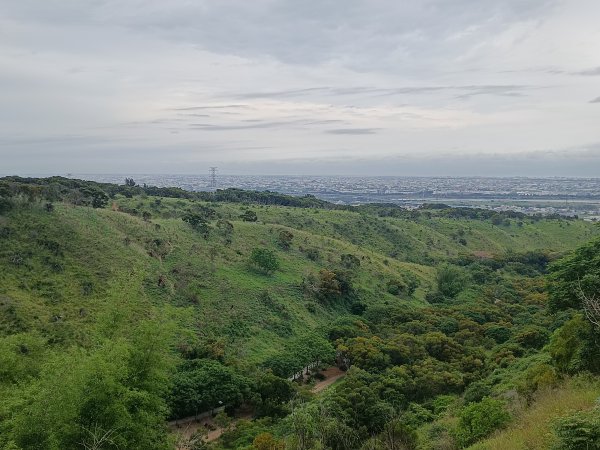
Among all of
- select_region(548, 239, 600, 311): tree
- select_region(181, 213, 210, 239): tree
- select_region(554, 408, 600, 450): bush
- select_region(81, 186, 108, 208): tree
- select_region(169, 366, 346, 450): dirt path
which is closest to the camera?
select_region(554, 408, 600, 450): bush

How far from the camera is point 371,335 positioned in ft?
133

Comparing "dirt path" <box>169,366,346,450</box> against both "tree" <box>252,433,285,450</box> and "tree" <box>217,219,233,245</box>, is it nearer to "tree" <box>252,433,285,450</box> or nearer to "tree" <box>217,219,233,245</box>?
"tree" <box>252,433,285,450</box>

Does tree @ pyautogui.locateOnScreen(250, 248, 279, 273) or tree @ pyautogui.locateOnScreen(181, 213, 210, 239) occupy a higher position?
→ tree @ pyautogui.locateOnScreen(181, 213, 210, 239)

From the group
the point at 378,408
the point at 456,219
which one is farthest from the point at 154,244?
the point at 456,219

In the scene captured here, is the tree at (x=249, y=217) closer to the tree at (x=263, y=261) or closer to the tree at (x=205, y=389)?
the tree at (x=263, y=261)

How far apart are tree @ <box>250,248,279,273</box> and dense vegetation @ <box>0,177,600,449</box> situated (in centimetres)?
28

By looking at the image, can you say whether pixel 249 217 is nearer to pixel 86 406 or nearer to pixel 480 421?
pixel 86 406

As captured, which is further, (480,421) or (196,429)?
(196,429)

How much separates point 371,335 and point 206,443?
764 inches

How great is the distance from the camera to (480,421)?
15.1m

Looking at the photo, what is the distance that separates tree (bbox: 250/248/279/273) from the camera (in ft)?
167

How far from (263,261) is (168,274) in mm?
10934

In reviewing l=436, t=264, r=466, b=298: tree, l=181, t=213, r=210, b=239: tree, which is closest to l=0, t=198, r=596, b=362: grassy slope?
l=181, t=213, r=210, b=239: tree

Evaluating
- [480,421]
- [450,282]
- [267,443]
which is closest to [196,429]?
[267,443]
